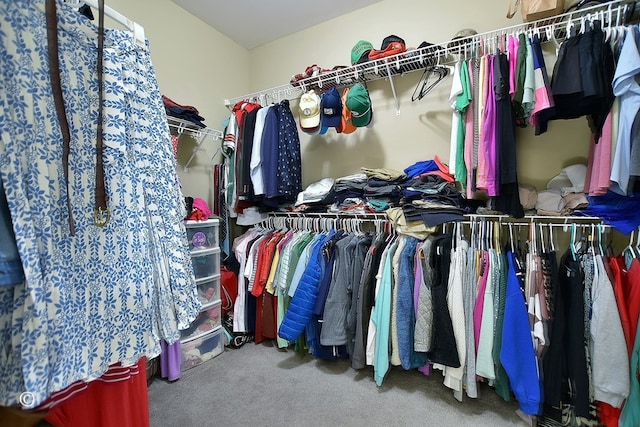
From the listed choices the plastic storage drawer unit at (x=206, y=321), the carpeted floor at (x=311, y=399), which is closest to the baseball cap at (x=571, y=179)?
the carpeted floor at (x=311, y=399)

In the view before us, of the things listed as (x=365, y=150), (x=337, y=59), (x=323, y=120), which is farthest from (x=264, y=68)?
(x=365, y=150)

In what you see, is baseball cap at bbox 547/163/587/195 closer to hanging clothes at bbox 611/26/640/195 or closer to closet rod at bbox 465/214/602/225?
closet rod at bbox 465/214/602/225

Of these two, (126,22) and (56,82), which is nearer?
(56,82)

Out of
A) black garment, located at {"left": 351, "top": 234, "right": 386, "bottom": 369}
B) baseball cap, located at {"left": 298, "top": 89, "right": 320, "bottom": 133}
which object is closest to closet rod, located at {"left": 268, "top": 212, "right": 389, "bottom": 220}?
black garment, located at {"left": 351, "top": 234, "right": 386, "bottom": 369}

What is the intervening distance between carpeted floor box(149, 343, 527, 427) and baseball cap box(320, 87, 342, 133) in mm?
1833

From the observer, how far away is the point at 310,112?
7.10ft

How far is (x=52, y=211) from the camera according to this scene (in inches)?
A: 21.9

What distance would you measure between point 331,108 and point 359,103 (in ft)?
0.74

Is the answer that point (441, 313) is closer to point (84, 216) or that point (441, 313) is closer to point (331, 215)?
point (331, 215)

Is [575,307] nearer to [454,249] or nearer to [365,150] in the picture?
[454,249]

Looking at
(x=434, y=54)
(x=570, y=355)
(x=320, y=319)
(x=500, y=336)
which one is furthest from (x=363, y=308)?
(x=434, y=54)

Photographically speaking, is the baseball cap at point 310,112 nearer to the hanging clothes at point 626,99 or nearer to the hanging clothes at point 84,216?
the hanging clothes at point 84,216

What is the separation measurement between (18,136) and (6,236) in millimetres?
194

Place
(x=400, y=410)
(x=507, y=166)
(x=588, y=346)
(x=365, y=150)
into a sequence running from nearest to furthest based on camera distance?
1. (x=588, y=346)
2. (x=507, y=166)
3. (x=400, y=410)
4. (x=365, y=150)
